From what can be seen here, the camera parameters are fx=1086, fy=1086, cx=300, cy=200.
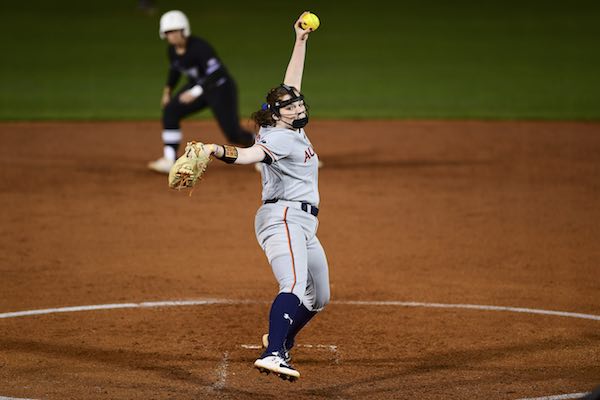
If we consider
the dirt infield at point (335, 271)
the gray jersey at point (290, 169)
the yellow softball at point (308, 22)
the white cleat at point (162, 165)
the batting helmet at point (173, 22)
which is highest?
the batting helmet at point (173, 22)

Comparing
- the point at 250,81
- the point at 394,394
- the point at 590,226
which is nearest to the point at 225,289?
the point at 394,394

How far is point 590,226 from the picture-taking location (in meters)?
11.6

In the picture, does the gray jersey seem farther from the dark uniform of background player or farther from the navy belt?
the dark uniform of background player

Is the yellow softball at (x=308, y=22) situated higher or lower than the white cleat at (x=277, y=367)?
higher

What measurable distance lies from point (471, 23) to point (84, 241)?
2198 centimetres

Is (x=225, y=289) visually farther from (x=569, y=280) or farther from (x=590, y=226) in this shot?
(x=590, y=226)

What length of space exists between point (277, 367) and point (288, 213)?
1.07 meters

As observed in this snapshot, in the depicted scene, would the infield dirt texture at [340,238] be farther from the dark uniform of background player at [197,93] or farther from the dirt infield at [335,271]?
the dark uniform of background player at [197,93]

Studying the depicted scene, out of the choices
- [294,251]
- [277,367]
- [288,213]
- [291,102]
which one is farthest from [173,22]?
[277,367]

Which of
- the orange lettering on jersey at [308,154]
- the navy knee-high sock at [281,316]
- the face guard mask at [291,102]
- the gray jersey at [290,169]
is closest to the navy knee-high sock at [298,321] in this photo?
the navy knee-high sock at [281,316]

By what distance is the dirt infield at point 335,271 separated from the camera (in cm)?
713

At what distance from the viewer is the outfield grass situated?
20.2m

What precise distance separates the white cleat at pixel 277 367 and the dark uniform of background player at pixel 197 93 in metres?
7.95

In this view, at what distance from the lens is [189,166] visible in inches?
248
